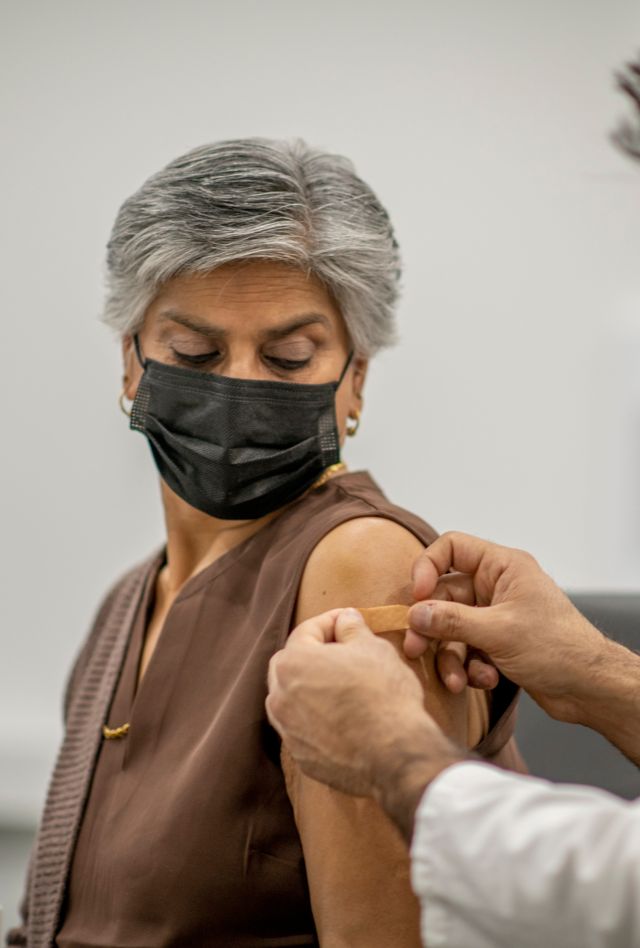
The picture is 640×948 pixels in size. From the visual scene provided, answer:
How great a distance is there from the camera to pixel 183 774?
142 cm

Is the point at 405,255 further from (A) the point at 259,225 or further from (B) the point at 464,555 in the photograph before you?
(B) the point at 464,555

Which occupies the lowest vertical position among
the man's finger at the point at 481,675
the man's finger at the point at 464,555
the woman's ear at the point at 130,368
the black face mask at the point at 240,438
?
the man's finger at the point at 481,675

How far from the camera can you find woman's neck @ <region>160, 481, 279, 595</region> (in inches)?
65.0

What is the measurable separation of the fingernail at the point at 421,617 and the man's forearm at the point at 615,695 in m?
0.25

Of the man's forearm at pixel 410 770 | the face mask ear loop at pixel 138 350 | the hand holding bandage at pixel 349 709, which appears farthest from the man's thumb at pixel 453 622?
the face mask ear loop at pixel 138 350

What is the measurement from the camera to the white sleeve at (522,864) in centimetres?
89

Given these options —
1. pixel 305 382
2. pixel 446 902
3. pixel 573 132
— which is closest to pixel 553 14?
pixel 573 132

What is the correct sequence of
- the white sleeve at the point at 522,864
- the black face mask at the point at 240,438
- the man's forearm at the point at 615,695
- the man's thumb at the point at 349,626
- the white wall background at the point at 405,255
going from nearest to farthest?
1. the white sleeve at the point at 522,864
2. the man's thumb at the point at 349,626
3. the man's forearm at the point at 615,695
4. the black face mask at the point at 240,438
5. the white wall background at the point at 405,255

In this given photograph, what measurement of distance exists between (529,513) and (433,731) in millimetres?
1542

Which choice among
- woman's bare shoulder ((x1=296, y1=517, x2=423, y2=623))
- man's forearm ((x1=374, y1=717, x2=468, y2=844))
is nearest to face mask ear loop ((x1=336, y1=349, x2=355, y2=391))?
woman's bare shoulder ((x1=296, y1=517, x2=423, y2=623))

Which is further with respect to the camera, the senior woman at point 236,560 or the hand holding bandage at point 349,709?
the senior woman at point 236,560

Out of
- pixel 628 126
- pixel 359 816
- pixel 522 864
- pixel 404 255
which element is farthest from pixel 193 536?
pixel 628 126

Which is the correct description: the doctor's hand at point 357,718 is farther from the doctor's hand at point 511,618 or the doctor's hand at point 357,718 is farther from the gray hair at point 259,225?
the gray hair at point 259,225

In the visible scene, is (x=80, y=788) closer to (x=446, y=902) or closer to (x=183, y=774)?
(x=183, y=774)
